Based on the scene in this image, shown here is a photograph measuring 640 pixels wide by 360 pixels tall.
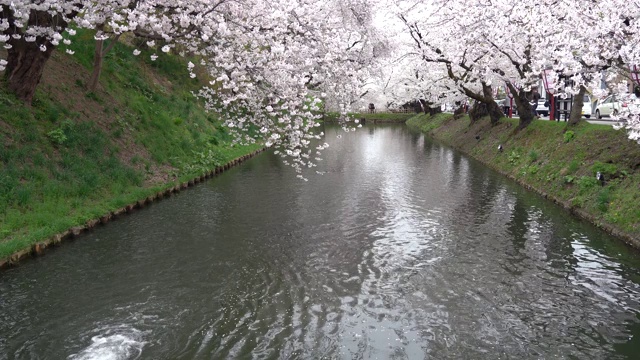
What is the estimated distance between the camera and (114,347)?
26.4 ft

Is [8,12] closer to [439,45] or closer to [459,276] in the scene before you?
[459,276]

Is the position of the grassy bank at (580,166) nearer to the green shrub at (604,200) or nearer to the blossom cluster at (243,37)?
the green shrub at (604,200)

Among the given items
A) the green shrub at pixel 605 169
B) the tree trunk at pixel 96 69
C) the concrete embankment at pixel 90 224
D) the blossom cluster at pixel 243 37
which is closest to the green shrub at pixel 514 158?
the green shrub at pixel 605 169

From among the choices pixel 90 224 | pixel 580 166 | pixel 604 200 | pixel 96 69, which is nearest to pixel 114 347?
pixel 90 224

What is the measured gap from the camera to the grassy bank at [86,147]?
13102 mm

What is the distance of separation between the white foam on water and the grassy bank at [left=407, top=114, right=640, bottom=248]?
492 inches

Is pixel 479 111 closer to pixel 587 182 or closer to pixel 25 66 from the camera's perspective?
pixel 587 182

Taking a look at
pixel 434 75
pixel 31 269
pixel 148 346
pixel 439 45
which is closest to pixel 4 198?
pixel 31 269

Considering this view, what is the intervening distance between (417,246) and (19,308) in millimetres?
9508

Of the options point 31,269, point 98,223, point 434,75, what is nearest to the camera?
point 31,269

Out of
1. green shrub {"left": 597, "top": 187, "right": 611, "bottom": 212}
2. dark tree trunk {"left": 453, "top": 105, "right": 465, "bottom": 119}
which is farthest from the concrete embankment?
dark tree trunk {"left": 453, "top": 105, "right": 465, "bottom": 119}

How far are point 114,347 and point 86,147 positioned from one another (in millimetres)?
11121

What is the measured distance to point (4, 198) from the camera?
40.7 feet

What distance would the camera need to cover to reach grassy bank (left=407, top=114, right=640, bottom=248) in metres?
14.6
